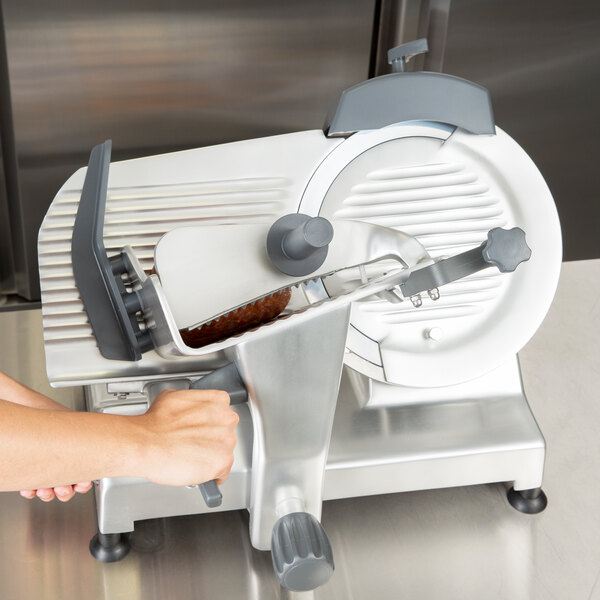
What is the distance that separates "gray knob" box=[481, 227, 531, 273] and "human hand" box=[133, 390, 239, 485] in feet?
0.84

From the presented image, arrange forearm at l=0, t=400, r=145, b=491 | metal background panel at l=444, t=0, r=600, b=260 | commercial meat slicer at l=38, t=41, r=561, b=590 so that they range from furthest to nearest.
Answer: metal background panel at l=444, t=0, r=600, b=260 < commercial meat slicer at l=38, t=41, r=561, b=590 < forearm at l=0, t=400, r=145, b=491

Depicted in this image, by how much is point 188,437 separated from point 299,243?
0.61 feet

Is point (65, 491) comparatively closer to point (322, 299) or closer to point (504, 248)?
point (322, 299)

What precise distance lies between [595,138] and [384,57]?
536 mm

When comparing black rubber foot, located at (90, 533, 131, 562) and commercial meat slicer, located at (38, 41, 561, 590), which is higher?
commercial meat slicer, located at (38, 41, 561, 590)

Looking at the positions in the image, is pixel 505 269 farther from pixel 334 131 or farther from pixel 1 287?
pixel 1 287

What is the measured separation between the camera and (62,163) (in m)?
1.45

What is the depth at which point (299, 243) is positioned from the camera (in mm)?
686

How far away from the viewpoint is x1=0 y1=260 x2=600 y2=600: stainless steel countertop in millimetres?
845

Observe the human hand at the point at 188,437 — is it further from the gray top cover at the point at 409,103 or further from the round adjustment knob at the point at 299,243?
the gray top cover at the point at 409,103

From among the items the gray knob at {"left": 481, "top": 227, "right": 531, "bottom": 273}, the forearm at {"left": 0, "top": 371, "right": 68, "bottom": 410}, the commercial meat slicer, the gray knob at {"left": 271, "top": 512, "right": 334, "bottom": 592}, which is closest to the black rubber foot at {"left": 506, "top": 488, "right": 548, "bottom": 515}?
the commercial meat slicer

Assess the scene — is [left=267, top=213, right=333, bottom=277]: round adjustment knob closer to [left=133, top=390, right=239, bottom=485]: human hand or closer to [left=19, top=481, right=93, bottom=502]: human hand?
[left=133, top=390, right=239, bottom=485]: human hand

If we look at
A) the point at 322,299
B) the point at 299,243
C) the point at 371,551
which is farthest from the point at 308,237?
the point at 371,551

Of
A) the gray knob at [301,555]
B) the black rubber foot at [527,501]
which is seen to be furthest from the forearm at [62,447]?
the black rubber foot at [527,501]
